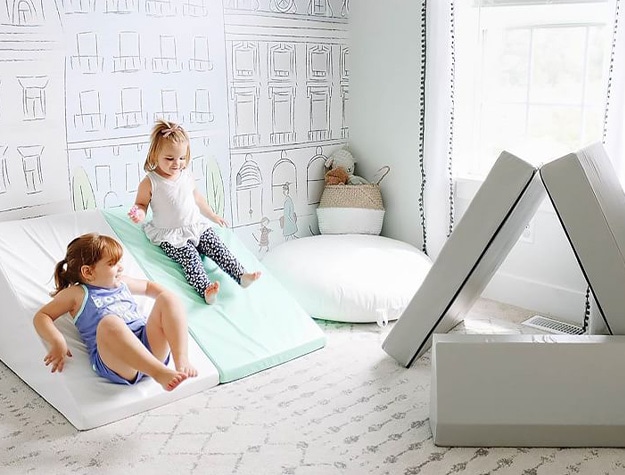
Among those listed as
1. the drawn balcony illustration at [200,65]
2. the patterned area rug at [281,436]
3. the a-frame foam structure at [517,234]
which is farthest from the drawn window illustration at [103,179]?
the a-frame foam structure at [517,234]

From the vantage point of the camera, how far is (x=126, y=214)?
10.6 feet

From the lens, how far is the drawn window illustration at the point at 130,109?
10.6ft

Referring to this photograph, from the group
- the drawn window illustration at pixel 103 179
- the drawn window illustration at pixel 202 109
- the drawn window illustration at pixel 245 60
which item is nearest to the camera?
the drawn window illustration at pixel 103 179

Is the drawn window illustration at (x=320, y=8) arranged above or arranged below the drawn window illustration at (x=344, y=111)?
above

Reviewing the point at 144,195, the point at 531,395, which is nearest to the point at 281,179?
the point at 144,195

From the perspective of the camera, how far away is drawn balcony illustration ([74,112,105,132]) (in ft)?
10.3

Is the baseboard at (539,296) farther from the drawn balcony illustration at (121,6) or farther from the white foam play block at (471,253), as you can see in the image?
the drawn balcony illustration at (121,6)

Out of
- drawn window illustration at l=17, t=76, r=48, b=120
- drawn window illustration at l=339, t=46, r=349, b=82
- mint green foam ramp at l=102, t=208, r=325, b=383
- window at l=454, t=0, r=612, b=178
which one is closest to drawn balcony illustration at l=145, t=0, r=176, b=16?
drawn window illustration at l=17, t=76, r=48, b=120

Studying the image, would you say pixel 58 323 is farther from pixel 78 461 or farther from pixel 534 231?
pixel 534 231

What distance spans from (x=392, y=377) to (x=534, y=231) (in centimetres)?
117

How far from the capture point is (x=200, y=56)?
3.48 meters

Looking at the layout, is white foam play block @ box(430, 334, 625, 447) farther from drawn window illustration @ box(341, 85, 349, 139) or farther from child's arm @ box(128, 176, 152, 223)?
drawn window illustration @ box(341, 85, 349, 139)

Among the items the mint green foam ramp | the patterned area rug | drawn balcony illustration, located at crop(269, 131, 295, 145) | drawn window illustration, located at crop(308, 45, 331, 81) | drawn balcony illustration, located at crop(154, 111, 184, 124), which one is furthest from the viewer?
drawn window illustration, located at crop(308, 45, 331, 81)

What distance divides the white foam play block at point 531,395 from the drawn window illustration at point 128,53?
6.23ft
